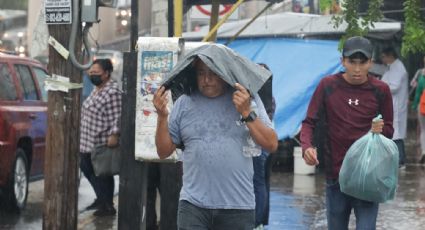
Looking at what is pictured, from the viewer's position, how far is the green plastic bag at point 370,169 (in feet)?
17.9

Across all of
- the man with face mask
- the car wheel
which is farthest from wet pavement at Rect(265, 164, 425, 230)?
the car wheel

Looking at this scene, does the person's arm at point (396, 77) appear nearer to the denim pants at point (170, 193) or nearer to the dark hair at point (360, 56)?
the denim pants at point (170, 193)

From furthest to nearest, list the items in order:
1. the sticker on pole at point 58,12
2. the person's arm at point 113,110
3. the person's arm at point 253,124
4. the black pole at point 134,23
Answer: the person's arm at point 113,110, the black pole at point 134,23, the sticker on pole at point 58,12, the person's arm at point 253,124

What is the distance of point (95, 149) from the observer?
363 inches

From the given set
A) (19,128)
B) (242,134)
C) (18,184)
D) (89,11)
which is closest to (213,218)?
(242,134)

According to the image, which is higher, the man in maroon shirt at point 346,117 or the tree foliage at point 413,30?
the tree foliage at point 413,30

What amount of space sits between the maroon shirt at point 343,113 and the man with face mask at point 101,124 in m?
3.72

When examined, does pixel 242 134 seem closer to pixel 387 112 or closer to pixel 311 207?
pixel 387 112

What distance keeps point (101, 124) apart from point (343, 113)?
13.7 feet

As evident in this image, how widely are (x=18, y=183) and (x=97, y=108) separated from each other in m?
1.41

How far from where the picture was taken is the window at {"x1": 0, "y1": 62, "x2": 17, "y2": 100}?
9836 millimetres

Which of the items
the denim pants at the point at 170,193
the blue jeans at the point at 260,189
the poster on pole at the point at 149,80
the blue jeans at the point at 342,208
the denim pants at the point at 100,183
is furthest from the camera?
the denim pants at the point at 100,183

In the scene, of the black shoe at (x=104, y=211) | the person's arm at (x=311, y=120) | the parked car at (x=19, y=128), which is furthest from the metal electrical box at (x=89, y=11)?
the black shoe at (x=104, y=211)

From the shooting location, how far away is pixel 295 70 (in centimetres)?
1342
